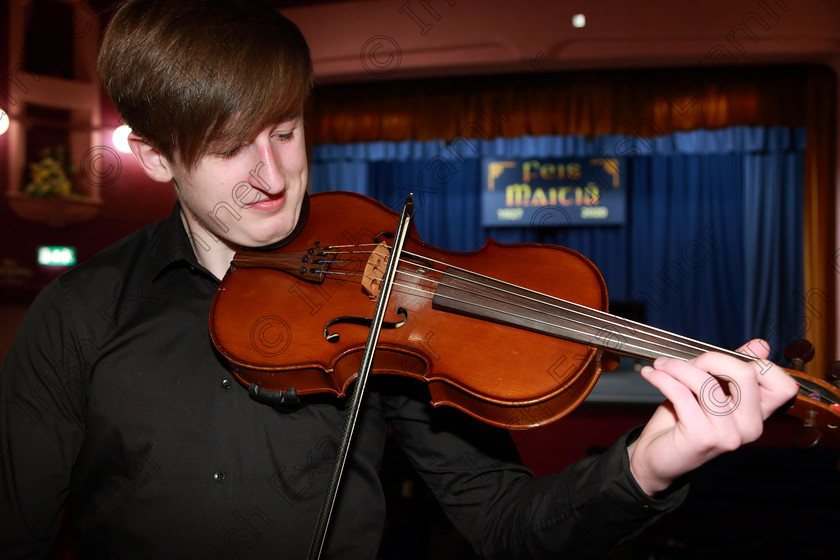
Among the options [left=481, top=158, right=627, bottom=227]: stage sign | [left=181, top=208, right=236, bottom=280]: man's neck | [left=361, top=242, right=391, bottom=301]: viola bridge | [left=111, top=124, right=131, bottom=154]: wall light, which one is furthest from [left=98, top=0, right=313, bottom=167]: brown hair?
[left=481, top=158, right=627, bottom=227]: stage sign

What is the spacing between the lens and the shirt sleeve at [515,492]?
929mm

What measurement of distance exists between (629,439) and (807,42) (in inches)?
228

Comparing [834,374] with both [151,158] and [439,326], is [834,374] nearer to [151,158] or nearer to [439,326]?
[439,326]

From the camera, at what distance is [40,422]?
1.09m

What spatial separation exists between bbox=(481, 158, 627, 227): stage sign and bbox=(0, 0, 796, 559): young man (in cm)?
633

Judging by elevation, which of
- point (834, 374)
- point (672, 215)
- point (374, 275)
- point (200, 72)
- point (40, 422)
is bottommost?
point (40, 422)

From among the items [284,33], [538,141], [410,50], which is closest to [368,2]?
[410,50]

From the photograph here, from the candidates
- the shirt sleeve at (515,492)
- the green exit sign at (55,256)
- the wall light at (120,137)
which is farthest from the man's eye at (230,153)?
the green exit sign at (55,256)

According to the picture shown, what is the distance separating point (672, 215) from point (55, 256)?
6951 millimetres

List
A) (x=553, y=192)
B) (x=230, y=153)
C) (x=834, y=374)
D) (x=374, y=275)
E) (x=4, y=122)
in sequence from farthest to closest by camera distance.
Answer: (x=553, y=192) → (x=4, y=122) → (x=374, y=275) → (x=230, y=153) → (x=834, y=374)

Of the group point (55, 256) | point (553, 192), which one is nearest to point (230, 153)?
point (55, 256)

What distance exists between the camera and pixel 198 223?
3.96 feet

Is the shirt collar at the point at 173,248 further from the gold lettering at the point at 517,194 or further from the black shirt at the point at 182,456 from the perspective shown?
the gold lettering at the point at 517,194

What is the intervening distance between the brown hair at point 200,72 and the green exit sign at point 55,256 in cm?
469
